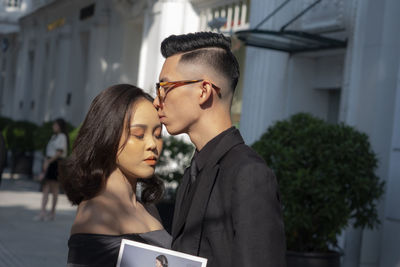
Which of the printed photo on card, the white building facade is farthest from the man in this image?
the white building facade

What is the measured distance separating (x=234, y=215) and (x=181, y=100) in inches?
19.7

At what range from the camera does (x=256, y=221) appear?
2.20m

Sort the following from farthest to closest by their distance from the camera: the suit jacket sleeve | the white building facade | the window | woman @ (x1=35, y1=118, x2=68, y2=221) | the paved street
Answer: woman @ (x1=35, y1=118, x2=68, y2=221) < the window < the paved street < the white building facade < the suit jacket sleeve

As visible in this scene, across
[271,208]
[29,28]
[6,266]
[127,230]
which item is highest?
[29,28]

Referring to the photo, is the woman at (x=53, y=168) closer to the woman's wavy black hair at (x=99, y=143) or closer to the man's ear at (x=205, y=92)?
the woman's wavy black hair at (x=99, y=143)

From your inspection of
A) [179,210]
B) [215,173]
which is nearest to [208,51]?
[215,173]

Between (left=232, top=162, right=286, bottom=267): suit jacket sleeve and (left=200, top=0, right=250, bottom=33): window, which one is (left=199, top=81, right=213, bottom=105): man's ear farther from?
(left=200, top=0, right=250, bottom=33): window

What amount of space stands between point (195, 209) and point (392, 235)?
272 inches

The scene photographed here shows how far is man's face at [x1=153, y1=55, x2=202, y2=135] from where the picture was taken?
2.52 metres

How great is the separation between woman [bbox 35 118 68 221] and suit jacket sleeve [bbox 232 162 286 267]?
39.8 feet

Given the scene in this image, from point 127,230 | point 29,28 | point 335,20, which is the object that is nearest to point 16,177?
point 29,28

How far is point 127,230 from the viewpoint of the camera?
9.36 feet

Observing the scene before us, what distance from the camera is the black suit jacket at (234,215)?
221 cm

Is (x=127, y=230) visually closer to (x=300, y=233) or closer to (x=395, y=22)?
(x=300, y=233)
